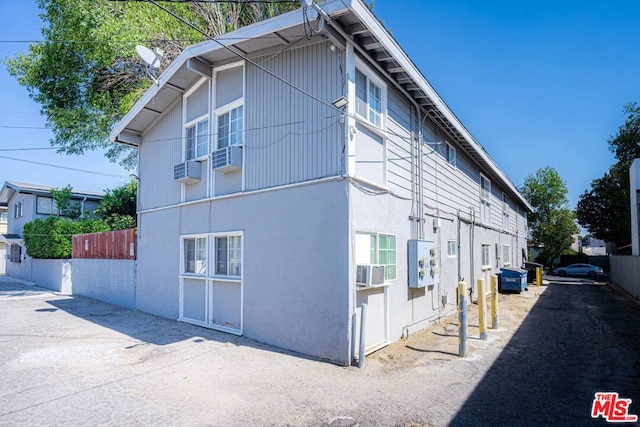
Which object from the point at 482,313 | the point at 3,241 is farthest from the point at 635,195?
the point at 3,241

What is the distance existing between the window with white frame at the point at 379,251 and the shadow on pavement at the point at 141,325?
1.86 m

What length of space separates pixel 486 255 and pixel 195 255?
10256 millimetres

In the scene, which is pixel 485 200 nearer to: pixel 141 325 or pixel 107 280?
pixel 141 325

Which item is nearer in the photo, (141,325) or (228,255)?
(228,255)

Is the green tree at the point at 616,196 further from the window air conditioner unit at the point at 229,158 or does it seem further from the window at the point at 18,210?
the window at the point at 18,210

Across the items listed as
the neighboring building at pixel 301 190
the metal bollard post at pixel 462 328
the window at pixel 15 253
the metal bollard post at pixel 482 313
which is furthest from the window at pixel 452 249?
the window at pixel 15 253

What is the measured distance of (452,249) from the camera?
10430mm

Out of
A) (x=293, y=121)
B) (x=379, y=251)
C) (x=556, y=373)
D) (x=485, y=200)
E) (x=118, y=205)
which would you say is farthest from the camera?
(x=118, y=205)

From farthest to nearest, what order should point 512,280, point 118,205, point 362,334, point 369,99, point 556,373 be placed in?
point 118,205 < point 512,280 < point 369,99 < point 362,334 < point 556,373

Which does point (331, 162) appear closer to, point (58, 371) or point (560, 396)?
point (560, 396)

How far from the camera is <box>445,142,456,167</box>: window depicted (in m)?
11.1

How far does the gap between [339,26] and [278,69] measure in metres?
1.68

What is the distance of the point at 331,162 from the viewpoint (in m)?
6.27

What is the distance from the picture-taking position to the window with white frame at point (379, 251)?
6324 millimetres
